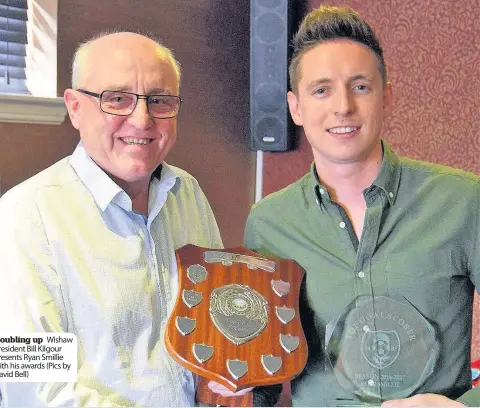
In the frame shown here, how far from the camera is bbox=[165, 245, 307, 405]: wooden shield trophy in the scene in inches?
39.2

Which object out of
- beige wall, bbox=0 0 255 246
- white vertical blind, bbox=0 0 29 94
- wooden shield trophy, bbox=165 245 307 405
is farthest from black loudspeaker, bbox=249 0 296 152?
white vertical blind, bbox=0 0 29 94

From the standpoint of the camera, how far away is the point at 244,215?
1.23m

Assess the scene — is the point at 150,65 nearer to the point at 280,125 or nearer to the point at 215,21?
the point at 215,21

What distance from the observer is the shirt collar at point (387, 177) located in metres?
1.14

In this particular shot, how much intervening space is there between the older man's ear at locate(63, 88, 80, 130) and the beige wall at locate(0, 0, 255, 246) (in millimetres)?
12

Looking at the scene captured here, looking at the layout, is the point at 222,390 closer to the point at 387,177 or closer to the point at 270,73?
the point at 387,177

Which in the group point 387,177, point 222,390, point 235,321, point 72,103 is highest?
point 72,103

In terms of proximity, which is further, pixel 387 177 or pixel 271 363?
Answer: pixel 387 177

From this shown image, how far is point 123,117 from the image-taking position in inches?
42.3

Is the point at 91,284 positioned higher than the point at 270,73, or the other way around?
the point at 270,73

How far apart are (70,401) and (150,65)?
50cm

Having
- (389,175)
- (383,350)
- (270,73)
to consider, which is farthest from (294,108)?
Result: (383,350)

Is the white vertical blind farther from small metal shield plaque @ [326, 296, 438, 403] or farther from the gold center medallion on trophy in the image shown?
small metal shield plaque @ [326, 296, 438, 403]

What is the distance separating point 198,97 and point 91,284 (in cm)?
34
